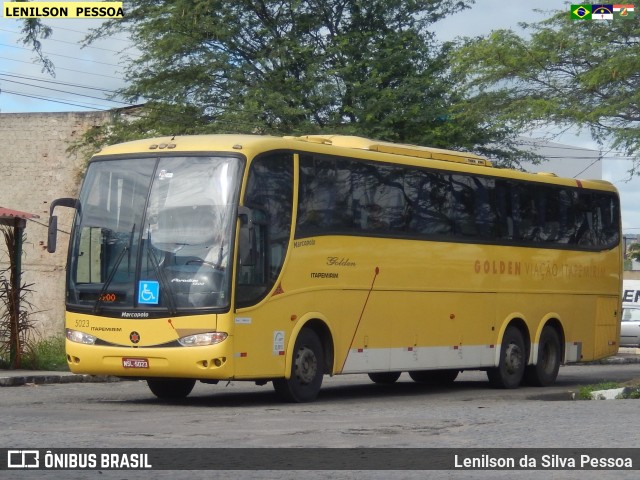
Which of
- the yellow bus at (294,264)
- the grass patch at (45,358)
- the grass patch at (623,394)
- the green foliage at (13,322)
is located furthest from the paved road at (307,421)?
the grass patch at (45,358)

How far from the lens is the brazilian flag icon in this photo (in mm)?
22031

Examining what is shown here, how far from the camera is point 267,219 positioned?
1569cm

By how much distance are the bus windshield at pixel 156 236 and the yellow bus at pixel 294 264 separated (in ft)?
0.06

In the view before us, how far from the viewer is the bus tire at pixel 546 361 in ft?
71.6

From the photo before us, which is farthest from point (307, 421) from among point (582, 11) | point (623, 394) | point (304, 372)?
point (582, 11)

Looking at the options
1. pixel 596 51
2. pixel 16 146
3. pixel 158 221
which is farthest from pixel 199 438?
pixel 16 146

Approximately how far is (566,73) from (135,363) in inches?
439

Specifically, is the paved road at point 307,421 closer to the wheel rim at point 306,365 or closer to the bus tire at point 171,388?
the bus tire at point 171,388

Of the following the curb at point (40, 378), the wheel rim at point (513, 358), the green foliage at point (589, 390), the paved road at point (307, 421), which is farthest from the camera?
the wheel rim at point (513, 358)

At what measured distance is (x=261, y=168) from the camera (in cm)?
1571

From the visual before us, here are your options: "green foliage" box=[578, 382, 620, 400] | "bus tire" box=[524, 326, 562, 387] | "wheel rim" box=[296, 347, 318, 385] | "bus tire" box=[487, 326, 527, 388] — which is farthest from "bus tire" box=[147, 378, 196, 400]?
"bus tire" box=[524, 326, 562, 387]

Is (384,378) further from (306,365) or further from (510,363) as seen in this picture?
(306,365)

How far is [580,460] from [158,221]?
726cm

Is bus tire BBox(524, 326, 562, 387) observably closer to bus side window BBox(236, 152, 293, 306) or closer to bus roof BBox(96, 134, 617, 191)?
bus roof BBox(96, 134, 617, 191)
